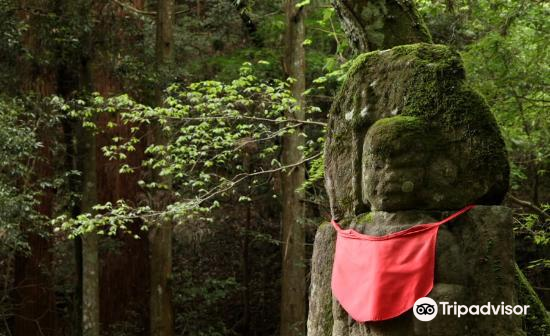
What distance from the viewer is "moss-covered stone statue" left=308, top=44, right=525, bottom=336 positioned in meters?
3.46

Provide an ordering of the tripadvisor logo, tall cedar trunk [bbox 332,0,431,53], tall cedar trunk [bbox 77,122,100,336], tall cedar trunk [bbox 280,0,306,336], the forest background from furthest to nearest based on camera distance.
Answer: tall cedar trunk [bbox 280,0,306,336]
tall cedar trunk [bbox 77,122,100,336]
the forest background
tall cedar trunk [bbox 332,0,431,53]
the tripadvisor logo

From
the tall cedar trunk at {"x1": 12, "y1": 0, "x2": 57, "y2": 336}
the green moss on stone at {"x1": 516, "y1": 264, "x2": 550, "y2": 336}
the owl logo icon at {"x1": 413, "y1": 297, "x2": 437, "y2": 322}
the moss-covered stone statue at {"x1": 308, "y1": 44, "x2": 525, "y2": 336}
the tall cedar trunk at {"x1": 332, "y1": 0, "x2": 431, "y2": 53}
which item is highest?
the tall cedar trunk at {"x1": 332, "y1": 0, "x2": 431, "y2": 53}

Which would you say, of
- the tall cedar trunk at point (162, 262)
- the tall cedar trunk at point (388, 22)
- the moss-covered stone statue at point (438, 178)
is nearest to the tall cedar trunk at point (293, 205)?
the tall cedar trunk at point (162, 262)

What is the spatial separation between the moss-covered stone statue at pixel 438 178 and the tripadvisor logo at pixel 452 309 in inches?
1.0

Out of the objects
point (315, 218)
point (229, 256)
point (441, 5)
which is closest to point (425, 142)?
point (441, 5)

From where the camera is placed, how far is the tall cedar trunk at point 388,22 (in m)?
5.36

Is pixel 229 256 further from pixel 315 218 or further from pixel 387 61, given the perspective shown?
pixel 387 61

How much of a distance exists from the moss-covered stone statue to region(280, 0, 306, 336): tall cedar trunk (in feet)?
24.2

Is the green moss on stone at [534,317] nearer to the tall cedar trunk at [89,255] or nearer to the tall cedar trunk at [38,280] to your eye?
the tall cedar trunk at [89,255]

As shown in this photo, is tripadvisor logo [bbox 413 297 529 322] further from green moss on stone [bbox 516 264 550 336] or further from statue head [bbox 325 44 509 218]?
green moss on stone [bbox 516 264 550 336]

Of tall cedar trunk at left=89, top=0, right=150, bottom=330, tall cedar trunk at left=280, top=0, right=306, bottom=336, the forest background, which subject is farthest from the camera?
tall cedar trunk at left=89, top=0, right=150, bottom=330

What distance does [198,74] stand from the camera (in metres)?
13.5

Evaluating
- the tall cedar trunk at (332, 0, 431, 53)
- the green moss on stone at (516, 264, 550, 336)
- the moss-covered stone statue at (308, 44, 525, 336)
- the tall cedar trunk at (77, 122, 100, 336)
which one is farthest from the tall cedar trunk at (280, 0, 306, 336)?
the moss-covered stone statue at (308, 44, 525, 336)

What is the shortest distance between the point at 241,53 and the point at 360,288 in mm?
10045
